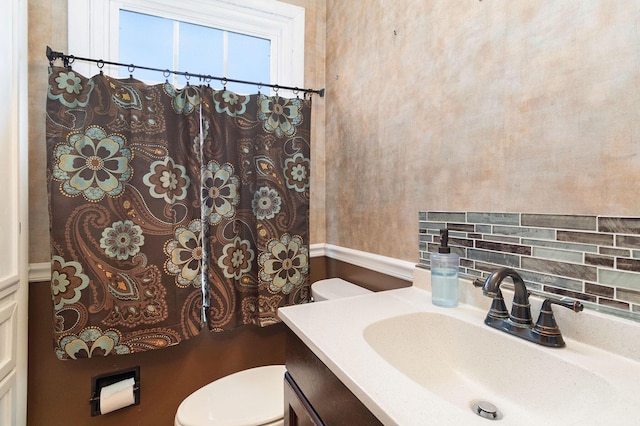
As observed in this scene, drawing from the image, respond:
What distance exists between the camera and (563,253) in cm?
→ 72

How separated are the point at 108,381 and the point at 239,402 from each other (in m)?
0.64

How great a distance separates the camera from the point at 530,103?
788 millimetres

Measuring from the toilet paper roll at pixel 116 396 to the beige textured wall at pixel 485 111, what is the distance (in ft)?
3.90

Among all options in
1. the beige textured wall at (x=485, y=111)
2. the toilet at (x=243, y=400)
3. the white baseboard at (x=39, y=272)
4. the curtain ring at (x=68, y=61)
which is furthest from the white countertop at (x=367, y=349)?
the curtain ring at (x=68, y=61)

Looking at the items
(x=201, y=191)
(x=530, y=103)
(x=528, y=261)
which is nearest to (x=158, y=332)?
(x=201, y=191)

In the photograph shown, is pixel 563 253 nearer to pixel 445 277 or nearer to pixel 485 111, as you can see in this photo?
pixel 445 277

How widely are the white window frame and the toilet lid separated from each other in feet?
4.74

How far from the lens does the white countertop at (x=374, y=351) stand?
461 millimetres

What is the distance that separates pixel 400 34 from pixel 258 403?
155cm

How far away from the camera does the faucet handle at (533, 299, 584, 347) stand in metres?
0.66

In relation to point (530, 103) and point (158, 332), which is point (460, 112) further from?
point (158, 332)

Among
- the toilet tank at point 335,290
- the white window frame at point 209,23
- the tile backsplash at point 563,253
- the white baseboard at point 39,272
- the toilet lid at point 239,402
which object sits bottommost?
the toilet lid at point 239,402

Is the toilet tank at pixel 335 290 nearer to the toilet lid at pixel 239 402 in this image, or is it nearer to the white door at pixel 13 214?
the toilet lid at pixel 239 402

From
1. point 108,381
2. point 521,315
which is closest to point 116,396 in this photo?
point 108,381
